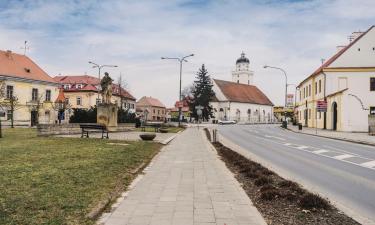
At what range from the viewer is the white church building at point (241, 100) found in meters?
120

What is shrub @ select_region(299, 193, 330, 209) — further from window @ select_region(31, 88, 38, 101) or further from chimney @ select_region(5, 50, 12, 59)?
chimney @ select_region(5, 50, 12, 59)

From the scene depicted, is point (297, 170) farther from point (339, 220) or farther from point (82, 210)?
point (82, 210)

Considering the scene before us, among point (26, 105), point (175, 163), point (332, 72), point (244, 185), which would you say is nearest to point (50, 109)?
point (26, 105)

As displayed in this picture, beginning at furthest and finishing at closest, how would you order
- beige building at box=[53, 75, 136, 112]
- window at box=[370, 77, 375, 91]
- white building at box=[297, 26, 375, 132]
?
beige building at box=[53, 75, 136, 112] → window at box=[370, 77, 375, 91] → white building at box=[297, 26, 375, 132]

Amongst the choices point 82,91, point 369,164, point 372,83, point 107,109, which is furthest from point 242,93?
point 369,164

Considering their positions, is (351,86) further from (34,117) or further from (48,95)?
(48,95)

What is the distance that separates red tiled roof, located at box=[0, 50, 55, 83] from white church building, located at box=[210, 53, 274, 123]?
5322 centimetres

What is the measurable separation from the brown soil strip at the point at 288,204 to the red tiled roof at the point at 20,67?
60.5 meters

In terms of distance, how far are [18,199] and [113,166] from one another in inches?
211

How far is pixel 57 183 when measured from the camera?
938 cm

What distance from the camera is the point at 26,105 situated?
67.1 metres

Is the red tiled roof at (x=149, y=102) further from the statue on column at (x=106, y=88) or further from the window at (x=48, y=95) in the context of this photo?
the statue on column at (x=106, y=88)

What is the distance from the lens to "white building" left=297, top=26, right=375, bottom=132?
48812mm

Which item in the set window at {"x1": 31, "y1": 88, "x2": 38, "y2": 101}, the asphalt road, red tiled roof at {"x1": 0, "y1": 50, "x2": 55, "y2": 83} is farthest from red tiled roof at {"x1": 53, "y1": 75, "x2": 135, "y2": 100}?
the asphalt road
